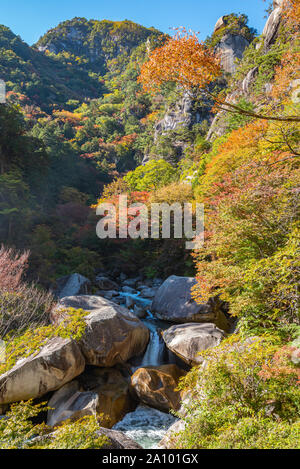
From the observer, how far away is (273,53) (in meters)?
19.4

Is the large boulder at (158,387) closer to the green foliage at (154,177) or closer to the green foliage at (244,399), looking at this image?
the green foliage at (244,399)

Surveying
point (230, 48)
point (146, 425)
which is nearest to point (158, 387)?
point (146, 425)

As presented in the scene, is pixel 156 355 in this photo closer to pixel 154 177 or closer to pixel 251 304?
pixel 251 304

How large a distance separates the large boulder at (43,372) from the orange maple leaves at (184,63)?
715 cm

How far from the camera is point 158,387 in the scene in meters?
7.01

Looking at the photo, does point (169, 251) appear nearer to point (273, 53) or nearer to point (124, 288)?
point (124, 288)

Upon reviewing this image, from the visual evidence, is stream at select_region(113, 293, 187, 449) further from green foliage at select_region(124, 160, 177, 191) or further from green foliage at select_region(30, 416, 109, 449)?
green foliage at select_region(124, 160, 177, 191)

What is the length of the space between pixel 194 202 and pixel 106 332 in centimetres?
893

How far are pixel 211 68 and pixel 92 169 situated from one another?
101 feet

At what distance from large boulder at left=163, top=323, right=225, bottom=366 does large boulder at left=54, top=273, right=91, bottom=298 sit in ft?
17.8

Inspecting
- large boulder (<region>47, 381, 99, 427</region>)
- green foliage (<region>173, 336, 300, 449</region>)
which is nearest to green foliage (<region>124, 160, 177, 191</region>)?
large boulder (<region>47, 381, 99, 427</region>)

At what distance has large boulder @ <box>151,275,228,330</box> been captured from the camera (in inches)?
391

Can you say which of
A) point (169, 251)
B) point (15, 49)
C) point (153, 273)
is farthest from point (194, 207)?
point (15, 49)

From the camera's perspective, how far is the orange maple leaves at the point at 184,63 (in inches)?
168
